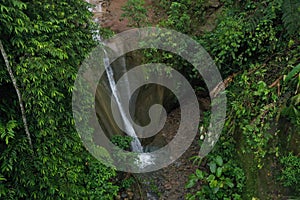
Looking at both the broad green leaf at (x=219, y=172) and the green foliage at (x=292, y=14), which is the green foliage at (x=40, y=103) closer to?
the broad green leaf at (x=219, y=172)

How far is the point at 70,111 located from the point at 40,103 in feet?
1.58

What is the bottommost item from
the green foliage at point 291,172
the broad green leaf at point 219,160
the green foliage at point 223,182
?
the green foliage at point 223,182

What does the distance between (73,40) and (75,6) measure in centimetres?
48

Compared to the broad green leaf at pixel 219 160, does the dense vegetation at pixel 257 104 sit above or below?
above

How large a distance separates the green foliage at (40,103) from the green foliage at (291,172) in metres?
2.52

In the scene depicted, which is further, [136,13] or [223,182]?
[136,13]

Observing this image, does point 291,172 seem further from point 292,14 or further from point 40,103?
point 40,103

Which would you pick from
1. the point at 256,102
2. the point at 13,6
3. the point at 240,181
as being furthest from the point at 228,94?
the point at 13,6

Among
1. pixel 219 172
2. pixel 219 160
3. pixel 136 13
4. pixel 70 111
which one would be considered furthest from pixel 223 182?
pixel 136 13

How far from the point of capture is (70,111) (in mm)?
3113

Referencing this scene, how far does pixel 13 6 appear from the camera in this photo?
246cm

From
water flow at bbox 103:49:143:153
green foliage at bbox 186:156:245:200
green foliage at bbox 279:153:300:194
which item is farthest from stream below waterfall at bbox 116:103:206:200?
green foliage at bbox 279:153:300:194

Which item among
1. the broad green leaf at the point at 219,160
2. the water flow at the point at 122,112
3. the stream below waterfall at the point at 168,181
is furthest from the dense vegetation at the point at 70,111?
the water flow at the point at 122,112

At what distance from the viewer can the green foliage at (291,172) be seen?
10.3ft
